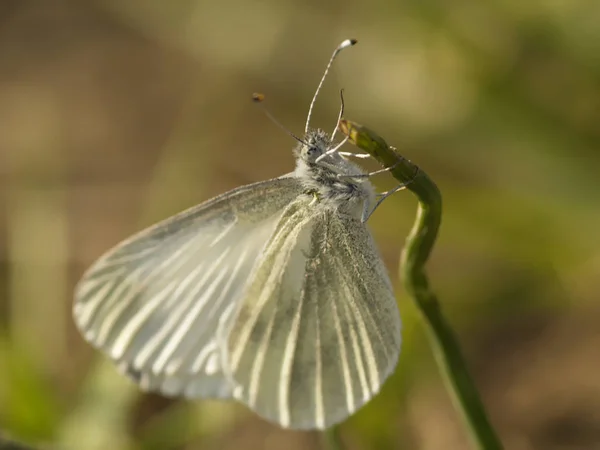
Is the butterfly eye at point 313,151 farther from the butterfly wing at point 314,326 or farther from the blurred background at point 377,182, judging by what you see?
the blurred background at point 377,182

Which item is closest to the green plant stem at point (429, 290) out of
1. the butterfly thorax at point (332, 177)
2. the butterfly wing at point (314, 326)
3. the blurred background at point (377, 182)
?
the butterfly wing at point (314, 326)

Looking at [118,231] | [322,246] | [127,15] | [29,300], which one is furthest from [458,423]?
[127,15]

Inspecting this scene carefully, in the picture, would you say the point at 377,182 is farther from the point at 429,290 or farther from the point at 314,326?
the point at 429,290

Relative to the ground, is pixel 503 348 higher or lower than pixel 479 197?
lower

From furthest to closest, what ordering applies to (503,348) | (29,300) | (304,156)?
1. (29,300)
2. (503,348)
3. (304,156)

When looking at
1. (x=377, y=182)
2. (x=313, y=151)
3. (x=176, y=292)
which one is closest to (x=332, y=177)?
(x=313, y=151)

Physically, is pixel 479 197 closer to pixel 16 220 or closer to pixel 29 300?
pixel 29 300
